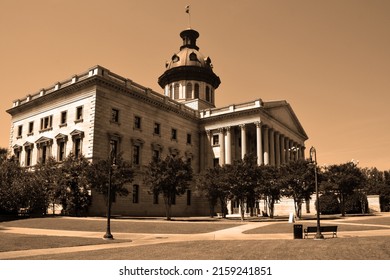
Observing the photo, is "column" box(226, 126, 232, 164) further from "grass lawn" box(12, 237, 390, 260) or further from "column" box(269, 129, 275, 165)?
"grass lawn" box(12, 237, 390, 260)

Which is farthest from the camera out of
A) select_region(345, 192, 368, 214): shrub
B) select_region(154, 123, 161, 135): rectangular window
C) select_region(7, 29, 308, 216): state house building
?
select_region(154, 123, 161, 135): rectangular window

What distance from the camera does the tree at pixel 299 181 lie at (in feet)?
136

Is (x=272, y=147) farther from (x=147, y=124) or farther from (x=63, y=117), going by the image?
(x=63, y=117)

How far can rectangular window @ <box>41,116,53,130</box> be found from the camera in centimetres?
4869

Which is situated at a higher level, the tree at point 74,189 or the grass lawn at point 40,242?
the tree at point 74,189

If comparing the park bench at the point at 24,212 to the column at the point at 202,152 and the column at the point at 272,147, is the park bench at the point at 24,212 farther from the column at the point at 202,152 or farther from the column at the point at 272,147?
the column at the point at 272,147

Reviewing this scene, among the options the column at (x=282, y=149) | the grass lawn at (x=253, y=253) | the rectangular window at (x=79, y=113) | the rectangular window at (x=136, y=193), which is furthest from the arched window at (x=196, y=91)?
the grass lawn at (x=253, y=253)

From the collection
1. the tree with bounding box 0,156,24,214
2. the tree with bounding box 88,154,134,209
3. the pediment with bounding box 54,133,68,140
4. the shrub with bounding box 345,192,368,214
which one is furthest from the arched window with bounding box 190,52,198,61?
the tree with bounding box 0,156,24,214

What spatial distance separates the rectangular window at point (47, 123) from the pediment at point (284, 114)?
32034 millimetres

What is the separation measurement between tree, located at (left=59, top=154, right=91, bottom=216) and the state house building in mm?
1348

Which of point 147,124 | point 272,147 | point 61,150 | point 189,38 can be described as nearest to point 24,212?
point 61,150

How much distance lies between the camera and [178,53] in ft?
246
